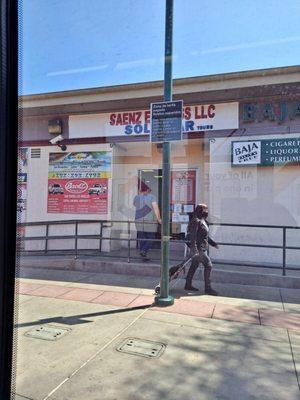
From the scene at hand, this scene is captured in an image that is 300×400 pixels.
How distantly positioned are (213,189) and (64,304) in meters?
4.82

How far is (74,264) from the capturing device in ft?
27.4

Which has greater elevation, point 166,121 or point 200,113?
point 200,113

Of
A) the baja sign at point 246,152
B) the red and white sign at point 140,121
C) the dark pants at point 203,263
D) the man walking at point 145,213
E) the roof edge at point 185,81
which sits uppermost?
the roof edge at point 185,81

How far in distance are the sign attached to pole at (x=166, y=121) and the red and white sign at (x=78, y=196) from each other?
181 inches

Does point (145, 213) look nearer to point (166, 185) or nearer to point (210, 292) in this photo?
point (210, 292)

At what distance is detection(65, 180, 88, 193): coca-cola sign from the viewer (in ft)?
34.6

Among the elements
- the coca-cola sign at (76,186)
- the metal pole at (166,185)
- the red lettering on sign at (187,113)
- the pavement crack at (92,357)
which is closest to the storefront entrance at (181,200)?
the red lettering on sign at (187,113)

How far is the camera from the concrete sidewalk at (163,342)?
3.39 meters

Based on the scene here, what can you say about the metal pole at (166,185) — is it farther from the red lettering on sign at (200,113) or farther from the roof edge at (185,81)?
the red lettering on sign at (200,113)

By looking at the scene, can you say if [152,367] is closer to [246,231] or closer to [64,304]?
[64,304]

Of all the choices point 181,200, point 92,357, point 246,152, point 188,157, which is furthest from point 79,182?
point 92,357

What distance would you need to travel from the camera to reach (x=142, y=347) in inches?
166

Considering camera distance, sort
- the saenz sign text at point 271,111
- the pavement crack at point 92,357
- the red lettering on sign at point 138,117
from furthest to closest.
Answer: the red lettering on sign at point 138,117 < the saenz sign text at point 271,111 < the pavement crack at point 92,357

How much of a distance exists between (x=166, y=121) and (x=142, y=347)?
3204 millimetres
